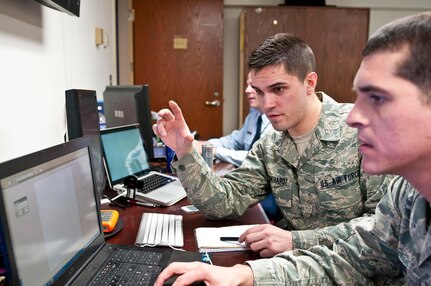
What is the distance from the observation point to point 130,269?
0.90 metres

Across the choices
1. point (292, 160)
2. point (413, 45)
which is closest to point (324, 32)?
point (292, 160)

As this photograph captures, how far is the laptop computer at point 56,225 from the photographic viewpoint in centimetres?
62

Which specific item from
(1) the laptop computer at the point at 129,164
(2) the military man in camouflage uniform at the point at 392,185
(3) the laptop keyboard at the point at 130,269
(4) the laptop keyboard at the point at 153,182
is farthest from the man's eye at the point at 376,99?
(4) the laptop keyboard at the point at 153,182

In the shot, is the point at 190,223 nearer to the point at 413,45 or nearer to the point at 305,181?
the point at 305,181

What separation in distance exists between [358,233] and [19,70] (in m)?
1.31

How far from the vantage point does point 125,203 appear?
4.87ft

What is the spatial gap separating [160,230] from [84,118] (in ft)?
1.58

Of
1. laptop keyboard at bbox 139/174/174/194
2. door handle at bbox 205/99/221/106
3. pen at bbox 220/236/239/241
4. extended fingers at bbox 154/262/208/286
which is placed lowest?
pen at bbox 220/236/239/241

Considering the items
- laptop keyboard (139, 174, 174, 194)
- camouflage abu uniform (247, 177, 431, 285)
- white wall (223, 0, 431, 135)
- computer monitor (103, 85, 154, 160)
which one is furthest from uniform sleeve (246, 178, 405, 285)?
white wall (223, 0, 431, 135)

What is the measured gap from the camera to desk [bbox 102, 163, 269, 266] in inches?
41.6

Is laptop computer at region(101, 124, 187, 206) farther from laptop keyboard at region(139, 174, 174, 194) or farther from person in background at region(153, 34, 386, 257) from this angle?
person in background at region(153, 34, 386, 257)

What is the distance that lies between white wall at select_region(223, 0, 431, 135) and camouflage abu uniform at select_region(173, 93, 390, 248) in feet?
9.42

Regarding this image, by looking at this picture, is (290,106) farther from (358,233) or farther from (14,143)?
(14,143)

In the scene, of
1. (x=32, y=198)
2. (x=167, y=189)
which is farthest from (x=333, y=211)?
(x=32, y=198)
